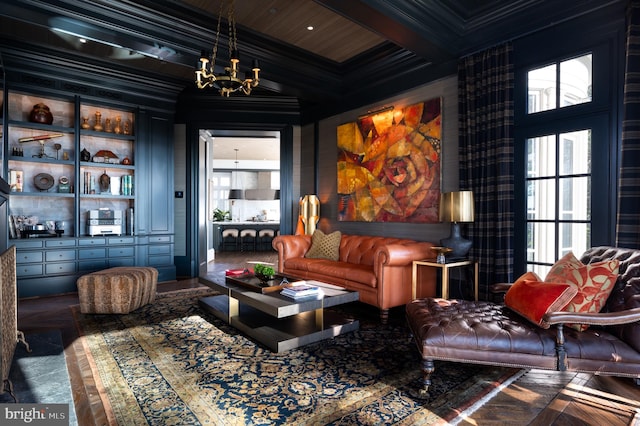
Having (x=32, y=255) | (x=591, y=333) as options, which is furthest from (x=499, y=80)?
(x=32, y=255)

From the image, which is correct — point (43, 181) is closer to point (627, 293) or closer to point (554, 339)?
point (554, 339)

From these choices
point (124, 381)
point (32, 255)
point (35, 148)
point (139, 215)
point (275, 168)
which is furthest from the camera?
point (275, 168)

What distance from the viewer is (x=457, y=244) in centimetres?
387

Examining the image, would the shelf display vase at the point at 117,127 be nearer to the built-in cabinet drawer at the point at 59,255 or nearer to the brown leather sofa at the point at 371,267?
the built-in cabinet drawer at the point at 59,255

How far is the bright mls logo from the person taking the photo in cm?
184

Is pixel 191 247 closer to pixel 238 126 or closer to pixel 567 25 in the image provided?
pixel 238 126

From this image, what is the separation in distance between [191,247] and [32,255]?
7.46 feet

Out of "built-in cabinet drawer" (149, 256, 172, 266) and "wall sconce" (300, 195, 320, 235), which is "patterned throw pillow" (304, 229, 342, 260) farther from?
"built-in cabinet drawer" (149, 256, 172, 266)

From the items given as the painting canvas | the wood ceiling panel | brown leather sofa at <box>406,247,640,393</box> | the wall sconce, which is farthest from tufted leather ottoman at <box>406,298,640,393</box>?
the wall sconce

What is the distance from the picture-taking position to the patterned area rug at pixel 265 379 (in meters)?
1.98

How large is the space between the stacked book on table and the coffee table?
4 cm

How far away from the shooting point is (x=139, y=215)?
5.77 m

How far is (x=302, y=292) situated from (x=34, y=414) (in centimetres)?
185

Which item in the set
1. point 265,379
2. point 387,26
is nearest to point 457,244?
point 387,26
